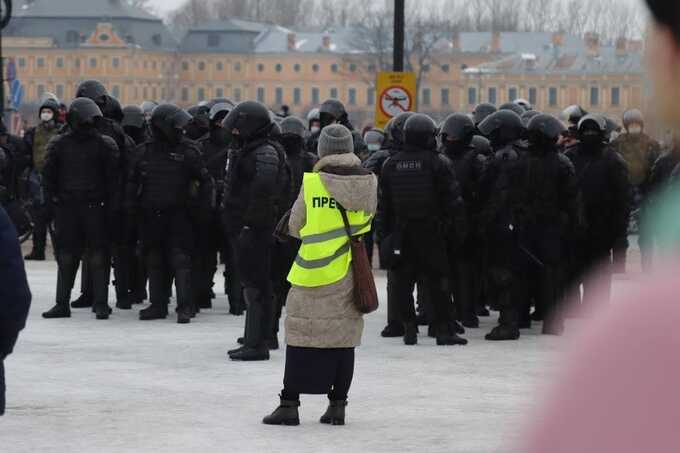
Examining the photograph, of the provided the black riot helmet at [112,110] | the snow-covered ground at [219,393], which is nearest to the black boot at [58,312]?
the snow-covered ground at [219,393]

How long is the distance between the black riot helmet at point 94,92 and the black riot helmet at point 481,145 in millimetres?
3336

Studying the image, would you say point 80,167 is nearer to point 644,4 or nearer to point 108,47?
point 644,4

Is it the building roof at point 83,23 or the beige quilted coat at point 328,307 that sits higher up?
the beige quilted coat at point 328,307

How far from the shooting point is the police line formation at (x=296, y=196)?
445 inches

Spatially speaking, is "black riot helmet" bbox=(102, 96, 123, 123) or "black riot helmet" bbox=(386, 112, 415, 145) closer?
"black riot helmet" bbox=(386, 112, 415, 145)

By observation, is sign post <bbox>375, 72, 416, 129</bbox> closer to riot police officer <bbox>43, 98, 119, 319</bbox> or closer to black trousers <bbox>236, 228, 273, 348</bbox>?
riot police officer <bbox>43, 98, 119, 319</bbox>

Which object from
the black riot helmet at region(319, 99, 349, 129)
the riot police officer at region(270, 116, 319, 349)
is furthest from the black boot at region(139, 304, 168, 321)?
the black riot helmet at region(319, 99, 349, 129)

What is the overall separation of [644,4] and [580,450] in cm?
26

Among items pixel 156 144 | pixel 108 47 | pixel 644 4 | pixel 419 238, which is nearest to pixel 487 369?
pixel 419 238

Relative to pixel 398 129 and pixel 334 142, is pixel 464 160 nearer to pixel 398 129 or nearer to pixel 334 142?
pixel 398 129

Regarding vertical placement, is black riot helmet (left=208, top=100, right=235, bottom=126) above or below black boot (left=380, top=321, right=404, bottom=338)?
above

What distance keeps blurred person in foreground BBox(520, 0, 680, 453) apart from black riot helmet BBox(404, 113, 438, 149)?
11.2m

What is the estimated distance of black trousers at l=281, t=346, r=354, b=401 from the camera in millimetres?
8336

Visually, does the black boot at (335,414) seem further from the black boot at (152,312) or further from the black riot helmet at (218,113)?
the black riot helmet at (218,113)
